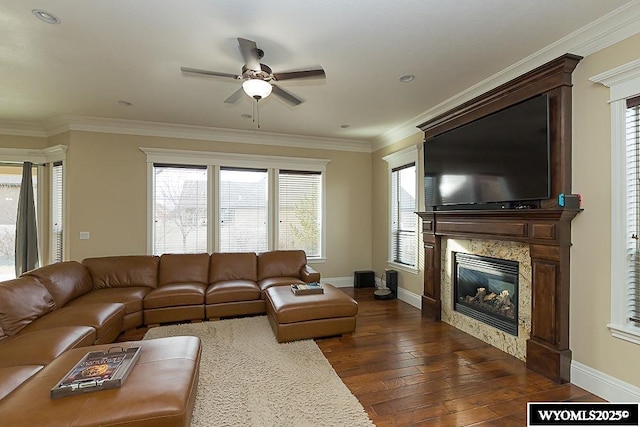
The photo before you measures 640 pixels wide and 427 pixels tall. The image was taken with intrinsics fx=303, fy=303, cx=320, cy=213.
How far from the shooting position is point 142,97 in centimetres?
393

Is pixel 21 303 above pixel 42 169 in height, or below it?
below

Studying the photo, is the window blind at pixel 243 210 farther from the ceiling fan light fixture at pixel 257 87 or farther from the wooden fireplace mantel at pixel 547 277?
the wooden fireplace mantel at pixel 547 277

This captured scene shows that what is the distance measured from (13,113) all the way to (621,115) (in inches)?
283

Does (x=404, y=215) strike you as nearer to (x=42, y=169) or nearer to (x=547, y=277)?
(x=547, y=277)

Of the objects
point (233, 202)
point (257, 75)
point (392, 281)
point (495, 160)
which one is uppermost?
point (257, 75)

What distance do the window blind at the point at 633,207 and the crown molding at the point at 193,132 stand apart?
4280 mm

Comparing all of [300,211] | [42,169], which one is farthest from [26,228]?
[300,211]

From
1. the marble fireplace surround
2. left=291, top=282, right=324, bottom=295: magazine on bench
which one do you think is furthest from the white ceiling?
left=291, top=282, right=324, bottom=295: magazine on bench

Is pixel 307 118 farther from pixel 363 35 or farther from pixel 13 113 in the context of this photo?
pixel 13 113

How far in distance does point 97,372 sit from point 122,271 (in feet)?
9.72

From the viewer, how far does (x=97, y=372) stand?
69.9 inches

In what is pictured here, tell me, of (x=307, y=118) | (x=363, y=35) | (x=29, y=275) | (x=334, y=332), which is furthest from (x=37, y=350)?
(x=307, y=118)

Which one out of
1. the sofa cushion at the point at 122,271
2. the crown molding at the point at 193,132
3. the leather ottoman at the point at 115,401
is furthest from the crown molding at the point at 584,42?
the sofa cushion at the point at 122,271

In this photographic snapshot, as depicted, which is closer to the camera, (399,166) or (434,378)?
(434,378)
